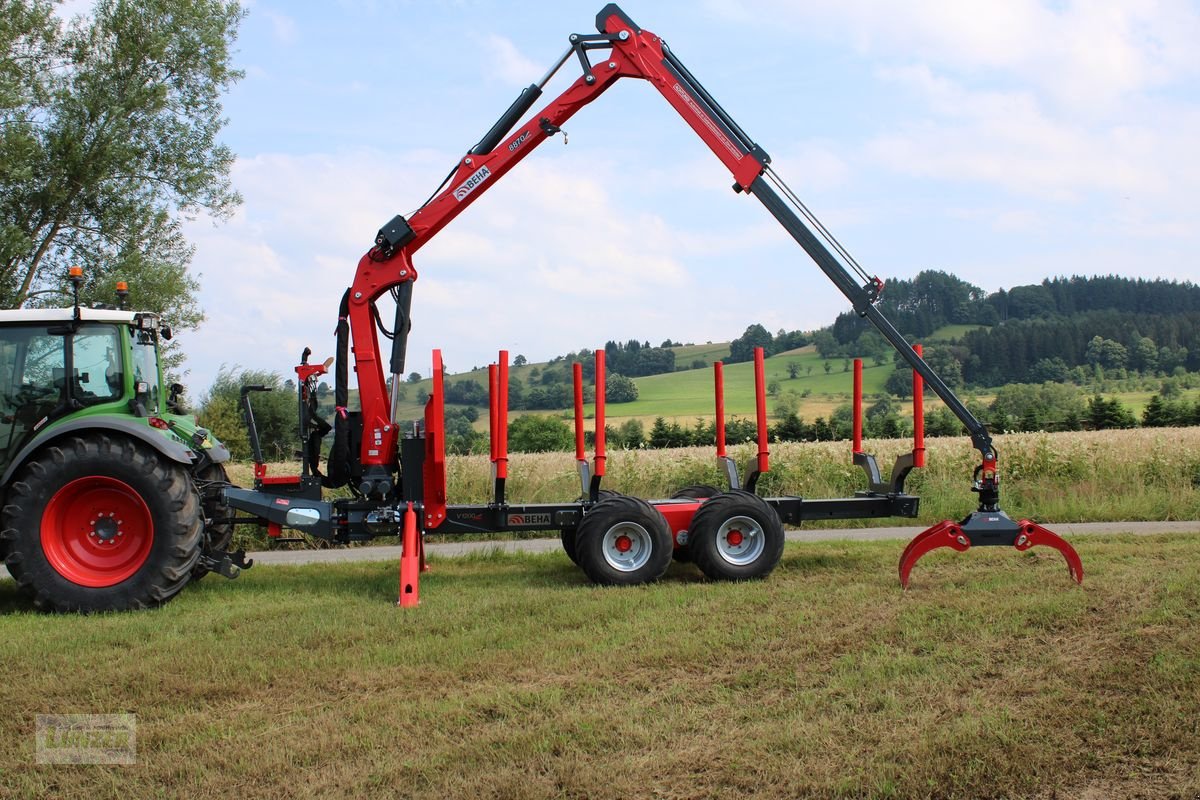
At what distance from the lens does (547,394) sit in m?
12.6

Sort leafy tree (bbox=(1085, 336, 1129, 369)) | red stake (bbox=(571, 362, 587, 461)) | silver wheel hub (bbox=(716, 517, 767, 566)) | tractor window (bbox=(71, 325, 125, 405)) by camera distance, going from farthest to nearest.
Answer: leafy tree (bbox=(1085, 336, 1129, 369)), red stake (bbox=(571, 362, 587, 461)), silver wheel hub (bbox=(716, 517, 767, 566)), tractor window (bbox=(71, 325, 125, 405))

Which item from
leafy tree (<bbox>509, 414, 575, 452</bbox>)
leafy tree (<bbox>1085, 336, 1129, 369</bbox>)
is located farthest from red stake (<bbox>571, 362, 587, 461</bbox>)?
leafy tree (<bbox>1085, 336, 1129, 369</bbox>)

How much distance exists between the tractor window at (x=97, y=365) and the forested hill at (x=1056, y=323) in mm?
26764

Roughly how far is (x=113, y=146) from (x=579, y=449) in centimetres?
1266

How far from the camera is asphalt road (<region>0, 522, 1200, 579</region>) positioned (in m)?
11.5

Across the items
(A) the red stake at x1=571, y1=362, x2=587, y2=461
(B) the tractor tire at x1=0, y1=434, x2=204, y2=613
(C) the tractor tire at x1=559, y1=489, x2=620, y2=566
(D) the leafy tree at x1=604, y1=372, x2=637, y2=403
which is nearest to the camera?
(B) the tractor tire at x1=0, y1=434, x2=204, y2=613

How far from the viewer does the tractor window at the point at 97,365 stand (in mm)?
8234

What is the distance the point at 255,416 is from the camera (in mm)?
18266

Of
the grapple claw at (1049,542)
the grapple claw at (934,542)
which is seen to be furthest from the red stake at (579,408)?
the grapple claw at (1049,542)

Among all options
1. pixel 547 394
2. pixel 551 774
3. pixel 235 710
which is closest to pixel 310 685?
pixel 235 710

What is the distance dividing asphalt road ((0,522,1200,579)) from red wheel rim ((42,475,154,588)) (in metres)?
2.99

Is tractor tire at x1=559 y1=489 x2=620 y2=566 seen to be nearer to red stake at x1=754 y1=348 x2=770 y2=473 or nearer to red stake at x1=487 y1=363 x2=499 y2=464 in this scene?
red stake at x1=487 y1=363 x2=499 y2=464

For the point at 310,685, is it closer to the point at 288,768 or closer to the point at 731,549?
the point at 288,768

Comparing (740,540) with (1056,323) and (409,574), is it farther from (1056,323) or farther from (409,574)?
(1056,323)
